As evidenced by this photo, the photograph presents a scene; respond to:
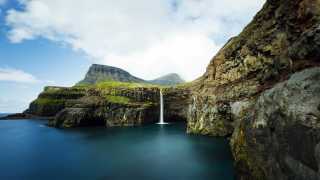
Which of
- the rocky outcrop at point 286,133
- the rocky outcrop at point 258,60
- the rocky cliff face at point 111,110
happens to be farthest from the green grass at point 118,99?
the rocky outcrop at point 286,133

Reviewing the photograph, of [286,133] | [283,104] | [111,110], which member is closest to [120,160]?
[283,104]

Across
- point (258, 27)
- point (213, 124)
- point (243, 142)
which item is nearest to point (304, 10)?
point (243, 142)

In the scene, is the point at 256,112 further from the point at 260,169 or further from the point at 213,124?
the point at 213,124

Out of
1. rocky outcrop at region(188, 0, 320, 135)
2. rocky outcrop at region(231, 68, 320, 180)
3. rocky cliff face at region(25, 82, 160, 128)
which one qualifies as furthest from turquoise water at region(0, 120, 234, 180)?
rocky cliff face at region(25, 82, 160, 128)

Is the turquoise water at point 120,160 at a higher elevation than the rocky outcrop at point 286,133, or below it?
below

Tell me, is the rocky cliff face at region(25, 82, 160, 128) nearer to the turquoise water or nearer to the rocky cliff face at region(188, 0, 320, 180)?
the turquoise water

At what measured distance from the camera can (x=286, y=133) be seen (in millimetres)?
26234

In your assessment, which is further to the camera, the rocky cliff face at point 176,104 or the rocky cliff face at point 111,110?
the rocky cliff face at point 176,104

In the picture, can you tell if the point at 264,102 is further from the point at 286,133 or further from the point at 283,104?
the point at 286,133

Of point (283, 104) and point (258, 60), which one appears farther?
point (258, 60)

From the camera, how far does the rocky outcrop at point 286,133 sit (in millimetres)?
22562

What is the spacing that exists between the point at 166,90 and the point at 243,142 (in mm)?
139889

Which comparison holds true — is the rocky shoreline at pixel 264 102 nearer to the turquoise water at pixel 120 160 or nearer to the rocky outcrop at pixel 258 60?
the rocky outcrop at pixel 258 60

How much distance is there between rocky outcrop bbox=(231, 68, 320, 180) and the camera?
74.0 feet
